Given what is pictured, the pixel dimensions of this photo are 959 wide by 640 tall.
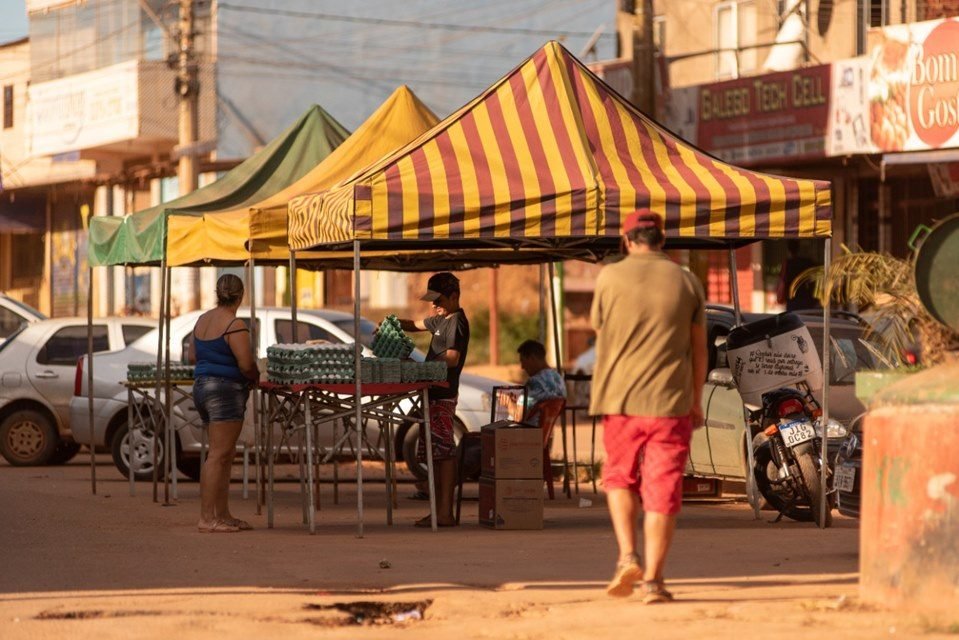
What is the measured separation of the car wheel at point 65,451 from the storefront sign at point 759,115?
33.7ft

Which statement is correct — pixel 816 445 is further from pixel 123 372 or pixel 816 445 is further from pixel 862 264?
→ pixel 123 372

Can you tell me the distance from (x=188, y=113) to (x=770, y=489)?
17993 millimetres

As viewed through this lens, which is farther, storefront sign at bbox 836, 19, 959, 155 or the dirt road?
storefront sign at bbox 836, 19, 959, 155

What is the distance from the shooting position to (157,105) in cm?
3866

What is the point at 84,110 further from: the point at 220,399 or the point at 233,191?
the point at 220,399

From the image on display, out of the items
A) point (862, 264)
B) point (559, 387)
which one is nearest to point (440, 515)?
point (559, 387)

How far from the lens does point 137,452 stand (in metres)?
17.8

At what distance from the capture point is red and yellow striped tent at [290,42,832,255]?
1172 centimetres

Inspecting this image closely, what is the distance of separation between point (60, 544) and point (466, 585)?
3640 millimetres

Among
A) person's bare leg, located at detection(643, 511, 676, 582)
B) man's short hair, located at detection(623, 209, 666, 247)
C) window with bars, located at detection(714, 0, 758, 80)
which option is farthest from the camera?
window with bars, located at detection(714, 0, 758, 80)

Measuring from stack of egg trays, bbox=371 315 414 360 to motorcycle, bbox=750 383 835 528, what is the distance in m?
2.71

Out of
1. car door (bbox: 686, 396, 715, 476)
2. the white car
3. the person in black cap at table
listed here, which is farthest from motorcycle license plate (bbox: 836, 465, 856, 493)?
the white car

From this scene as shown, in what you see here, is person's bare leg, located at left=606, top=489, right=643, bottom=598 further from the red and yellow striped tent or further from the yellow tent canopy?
the yellow tent canopy

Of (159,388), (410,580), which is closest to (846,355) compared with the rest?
(159,388)
